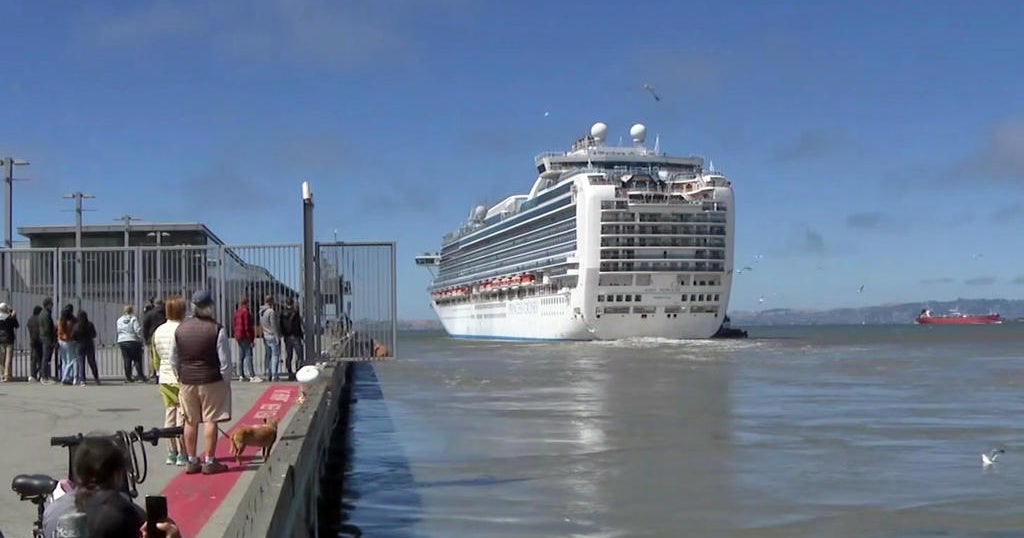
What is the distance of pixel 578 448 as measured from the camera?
14.1m

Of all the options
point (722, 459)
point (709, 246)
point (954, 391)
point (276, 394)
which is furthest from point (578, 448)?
point (709, 246)

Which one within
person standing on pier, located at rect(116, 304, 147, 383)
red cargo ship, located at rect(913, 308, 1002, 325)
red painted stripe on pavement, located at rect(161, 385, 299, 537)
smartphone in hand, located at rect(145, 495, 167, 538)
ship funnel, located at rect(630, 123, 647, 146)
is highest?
ship funnel, located at rect(630, 123, 647, 146)

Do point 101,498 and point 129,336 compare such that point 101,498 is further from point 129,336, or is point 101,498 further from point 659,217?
point 659,217

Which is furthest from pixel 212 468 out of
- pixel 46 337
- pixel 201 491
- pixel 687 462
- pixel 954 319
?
pixel 954 319

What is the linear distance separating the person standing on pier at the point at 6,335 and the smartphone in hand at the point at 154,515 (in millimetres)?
15069

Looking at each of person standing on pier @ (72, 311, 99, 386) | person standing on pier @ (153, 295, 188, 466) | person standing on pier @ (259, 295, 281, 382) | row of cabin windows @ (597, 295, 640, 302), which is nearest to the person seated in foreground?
person standing on pier @ (153, 295, 188, 466)

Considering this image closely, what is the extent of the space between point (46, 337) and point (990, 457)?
13429 mm

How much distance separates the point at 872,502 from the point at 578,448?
450cm

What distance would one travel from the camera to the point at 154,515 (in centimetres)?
384

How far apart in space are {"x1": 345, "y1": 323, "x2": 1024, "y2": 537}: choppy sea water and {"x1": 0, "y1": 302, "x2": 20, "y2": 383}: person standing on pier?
547 centimetres

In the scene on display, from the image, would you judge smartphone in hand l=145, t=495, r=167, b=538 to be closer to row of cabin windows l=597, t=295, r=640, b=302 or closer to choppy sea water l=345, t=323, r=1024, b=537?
choppy sea water l=345, t=323, r=1024, b=537

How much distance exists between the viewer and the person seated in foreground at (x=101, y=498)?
11.9ft

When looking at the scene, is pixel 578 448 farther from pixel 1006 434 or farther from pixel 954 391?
pixel 954 391

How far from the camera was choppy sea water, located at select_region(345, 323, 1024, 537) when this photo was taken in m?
9.49
